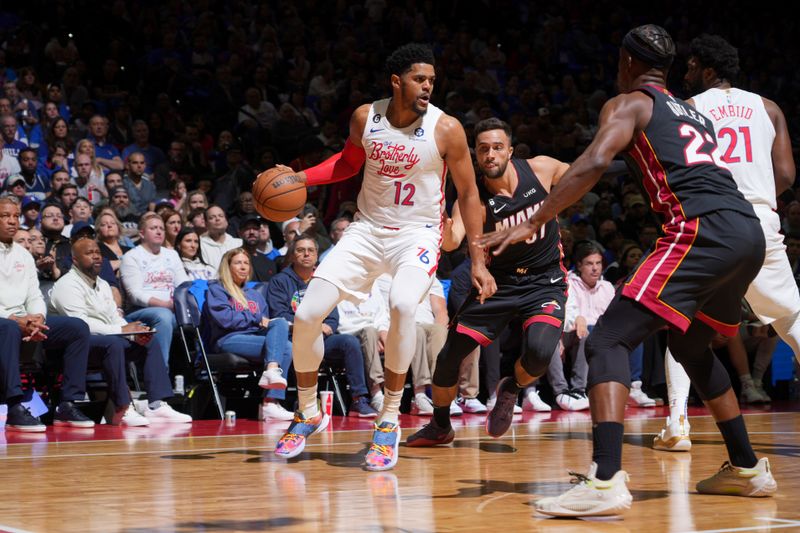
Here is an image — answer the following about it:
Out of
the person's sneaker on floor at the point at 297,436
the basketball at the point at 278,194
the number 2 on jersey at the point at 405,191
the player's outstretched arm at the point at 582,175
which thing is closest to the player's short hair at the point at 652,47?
the player's outstretched arm at the point at 582,175

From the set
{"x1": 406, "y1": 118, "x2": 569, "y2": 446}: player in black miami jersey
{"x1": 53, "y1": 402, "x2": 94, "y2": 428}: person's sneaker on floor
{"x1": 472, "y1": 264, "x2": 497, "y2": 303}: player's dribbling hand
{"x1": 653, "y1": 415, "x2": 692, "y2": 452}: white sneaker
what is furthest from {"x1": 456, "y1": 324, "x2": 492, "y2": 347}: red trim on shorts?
{"x1": 53, "y1": 402, "x2": 94, "y2": 428}: person's sneaker on floor

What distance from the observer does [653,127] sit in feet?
12.9

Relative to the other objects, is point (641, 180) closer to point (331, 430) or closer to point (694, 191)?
point (694, 191)

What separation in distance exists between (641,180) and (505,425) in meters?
2.49

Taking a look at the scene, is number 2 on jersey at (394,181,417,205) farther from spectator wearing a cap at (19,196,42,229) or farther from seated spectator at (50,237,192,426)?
spectator wearing a cap at (19,196,42,229)

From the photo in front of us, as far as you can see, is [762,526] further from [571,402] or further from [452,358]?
[571,402]

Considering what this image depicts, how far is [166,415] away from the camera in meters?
8.10

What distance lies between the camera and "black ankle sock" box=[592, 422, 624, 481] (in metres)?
3.72

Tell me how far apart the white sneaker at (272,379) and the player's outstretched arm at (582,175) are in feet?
15.0

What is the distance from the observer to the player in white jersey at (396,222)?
211 inches

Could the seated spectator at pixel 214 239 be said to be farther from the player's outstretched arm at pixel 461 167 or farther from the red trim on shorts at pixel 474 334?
the player's outstretched arm at pixel 461 167

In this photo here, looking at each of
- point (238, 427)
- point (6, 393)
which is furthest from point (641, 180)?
point (6, 393)

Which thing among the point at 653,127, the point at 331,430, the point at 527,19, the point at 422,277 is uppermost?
the point at 527,19

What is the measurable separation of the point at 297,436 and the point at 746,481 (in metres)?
2.35
